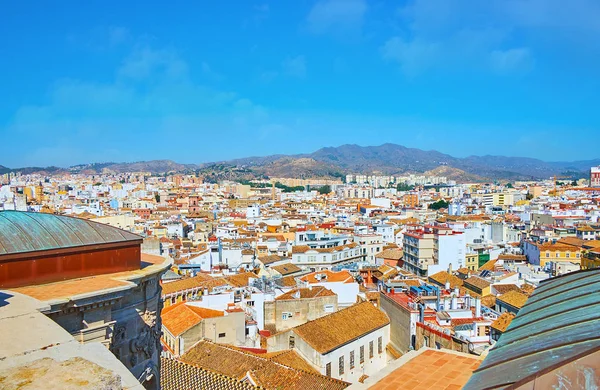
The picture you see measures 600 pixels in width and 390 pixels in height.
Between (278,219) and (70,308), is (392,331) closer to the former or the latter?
(70,308)

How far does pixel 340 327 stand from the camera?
63.7 feet

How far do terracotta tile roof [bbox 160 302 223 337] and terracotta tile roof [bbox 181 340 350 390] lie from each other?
1426 millimetres

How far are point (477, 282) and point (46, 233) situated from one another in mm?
26436

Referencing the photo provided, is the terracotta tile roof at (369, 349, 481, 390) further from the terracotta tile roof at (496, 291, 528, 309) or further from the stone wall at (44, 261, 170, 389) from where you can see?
the terracotta tile roof at (496, 291, 528, 309)

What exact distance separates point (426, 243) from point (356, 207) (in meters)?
60.7

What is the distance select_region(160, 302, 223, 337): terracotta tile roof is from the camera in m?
19.5

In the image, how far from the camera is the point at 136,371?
9.08 metres

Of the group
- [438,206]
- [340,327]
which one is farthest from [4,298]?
[438,206]

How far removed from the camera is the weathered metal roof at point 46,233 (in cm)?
872

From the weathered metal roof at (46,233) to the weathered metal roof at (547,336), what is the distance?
7302 mm

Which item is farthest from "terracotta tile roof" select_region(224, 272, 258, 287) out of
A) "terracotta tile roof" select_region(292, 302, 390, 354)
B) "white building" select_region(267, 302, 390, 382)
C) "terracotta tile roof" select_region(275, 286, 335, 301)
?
"terracotta tile roof" select_region(292, 302, 390, 354)

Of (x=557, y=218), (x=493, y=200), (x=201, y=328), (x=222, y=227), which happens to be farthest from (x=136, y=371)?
(x=493, y=200)

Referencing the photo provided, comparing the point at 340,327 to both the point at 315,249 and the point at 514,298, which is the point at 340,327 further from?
the point at 315,249

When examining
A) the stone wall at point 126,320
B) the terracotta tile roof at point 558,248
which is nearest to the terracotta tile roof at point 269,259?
the terracotta tile roof at point 558,248
